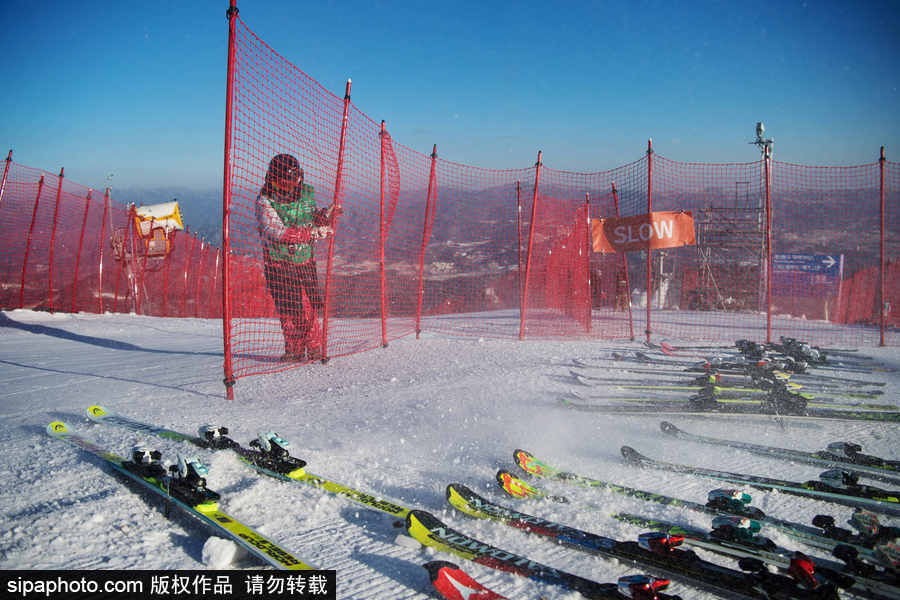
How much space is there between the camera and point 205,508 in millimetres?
1721

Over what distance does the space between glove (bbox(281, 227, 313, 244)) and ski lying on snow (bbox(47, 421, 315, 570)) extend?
266cm

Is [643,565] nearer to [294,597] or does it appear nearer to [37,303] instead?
[294,597]

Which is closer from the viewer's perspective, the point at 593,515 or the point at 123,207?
the point at 593,515

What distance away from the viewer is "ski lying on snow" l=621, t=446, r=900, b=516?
1890 millimetres

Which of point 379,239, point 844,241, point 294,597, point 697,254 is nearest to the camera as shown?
point 294,597

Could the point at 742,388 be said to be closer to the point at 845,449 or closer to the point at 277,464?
the point at 845,449

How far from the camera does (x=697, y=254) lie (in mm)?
19922

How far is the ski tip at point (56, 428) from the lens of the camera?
268 centimetres

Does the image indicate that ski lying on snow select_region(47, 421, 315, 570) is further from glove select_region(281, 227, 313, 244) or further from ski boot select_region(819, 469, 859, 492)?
glove select_region(281, 227, 313, 244)

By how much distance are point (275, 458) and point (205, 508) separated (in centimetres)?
48

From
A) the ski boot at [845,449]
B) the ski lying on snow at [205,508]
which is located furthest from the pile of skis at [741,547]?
the ski lying on snow at [205,508]

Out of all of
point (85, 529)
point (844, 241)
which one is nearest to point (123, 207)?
point (85, 529)

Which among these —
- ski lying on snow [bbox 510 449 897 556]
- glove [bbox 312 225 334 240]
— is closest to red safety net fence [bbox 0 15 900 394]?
glove [bbox 312 225 334 240]

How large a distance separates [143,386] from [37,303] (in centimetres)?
1123
